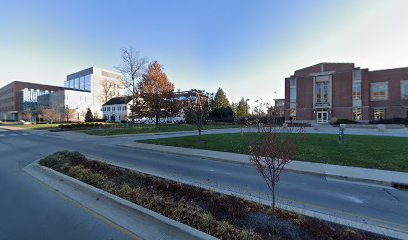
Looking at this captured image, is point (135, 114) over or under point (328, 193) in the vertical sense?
over

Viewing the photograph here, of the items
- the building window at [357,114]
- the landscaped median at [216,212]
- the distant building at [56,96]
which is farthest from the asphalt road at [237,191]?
the distant building at [56,96]

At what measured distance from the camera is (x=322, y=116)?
141ft

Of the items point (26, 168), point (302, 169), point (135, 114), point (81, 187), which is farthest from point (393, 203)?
point (135, 114)

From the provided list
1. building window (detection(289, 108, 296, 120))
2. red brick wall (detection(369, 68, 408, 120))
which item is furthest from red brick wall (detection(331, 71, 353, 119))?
building window (detection(289, 108, 296, 120))

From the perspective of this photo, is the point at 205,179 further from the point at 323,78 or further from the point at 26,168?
the point at 323,78

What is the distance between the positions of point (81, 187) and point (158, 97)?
28688mm

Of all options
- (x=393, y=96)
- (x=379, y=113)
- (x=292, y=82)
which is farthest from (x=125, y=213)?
(x=393, y=96)

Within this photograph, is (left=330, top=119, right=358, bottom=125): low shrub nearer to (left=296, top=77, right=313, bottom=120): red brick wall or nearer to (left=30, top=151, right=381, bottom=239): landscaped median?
(left=296, top=77, right=313, bottom=120): red brick wall

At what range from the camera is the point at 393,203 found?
498 cm

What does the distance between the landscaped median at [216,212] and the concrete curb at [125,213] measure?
0.20 meters

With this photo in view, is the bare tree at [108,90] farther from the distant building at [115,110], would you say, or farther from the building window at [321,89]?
the building window at [321,89]

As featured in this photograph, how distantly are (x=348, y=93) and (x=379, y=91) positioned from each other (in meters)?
5.79

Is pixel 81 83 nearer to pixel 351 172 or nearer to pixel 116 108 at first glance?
pixel 116 108

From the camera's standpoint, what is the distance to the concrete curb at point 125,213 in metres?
3.40
